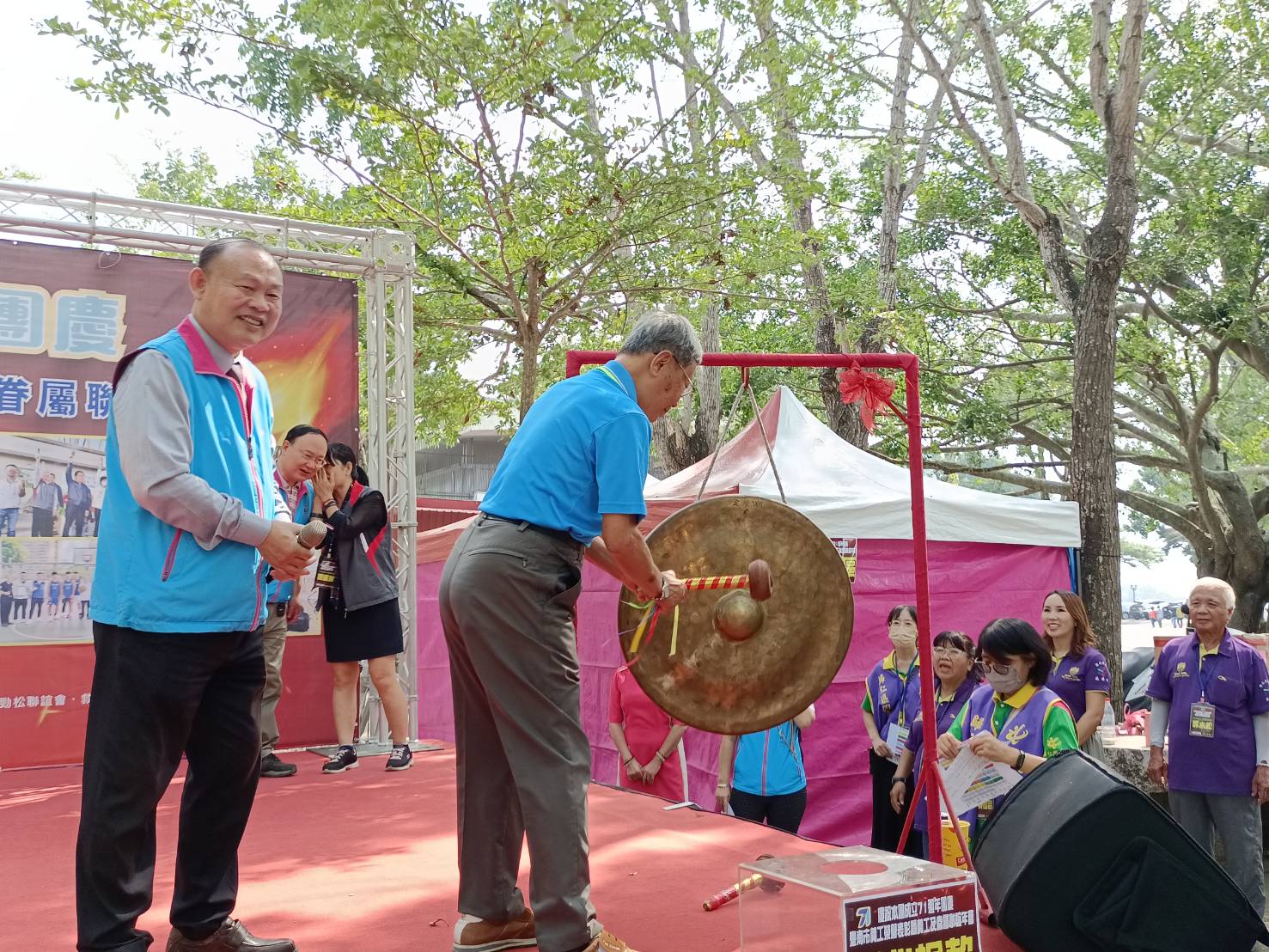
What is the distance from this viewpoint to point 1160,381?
15.3 metres

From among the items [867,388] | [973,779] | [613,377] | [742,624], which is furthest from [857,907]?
[867,388]

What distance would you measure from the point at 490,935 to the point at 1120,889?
1785 millimetres

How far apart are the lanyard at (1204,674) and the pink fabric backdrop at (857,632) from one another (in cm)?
186

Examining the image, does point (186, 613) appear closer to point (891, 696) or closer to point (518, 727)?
point (518, 727)

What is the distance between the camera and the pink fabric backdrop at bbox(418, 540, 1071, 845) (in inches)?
270

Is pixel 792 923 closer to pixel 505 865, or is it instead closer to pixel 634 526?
pixel 505 865

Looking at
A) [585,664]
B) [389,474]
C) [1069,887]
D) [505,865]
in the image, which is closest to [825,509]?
[585,664]

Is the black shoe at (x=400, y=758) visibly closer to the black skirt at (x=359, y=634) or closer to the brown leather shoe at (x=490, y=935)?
the black skirt at (x=359, y=634)

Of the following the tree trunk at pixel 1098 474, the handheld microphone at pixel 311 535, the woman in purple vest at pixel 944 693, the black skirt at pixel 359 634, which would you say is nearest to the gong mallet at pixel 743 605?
the handheld microphone at pixel 311 535

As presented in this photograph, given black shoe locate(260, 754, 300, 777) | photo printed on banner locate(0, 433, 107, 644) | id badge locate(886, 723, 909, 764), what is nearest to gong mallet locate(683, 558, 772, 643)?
id badge locate(886, 723, 909, 764)

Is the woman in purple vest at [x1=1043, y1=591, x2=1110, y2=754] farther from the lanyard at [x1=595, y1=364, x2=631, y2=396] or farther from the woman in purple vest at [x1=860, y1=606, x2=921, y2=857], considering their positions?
the lanyard at [x1=595, y1=364, x2=631, y2=396]

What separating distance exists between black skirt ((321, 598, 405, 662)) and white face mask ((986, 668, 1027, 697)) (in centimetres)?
307

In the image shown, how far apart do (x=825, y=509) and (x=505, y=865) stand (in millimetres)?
4152

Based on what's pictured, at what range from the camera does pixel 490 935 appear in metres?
2.94
